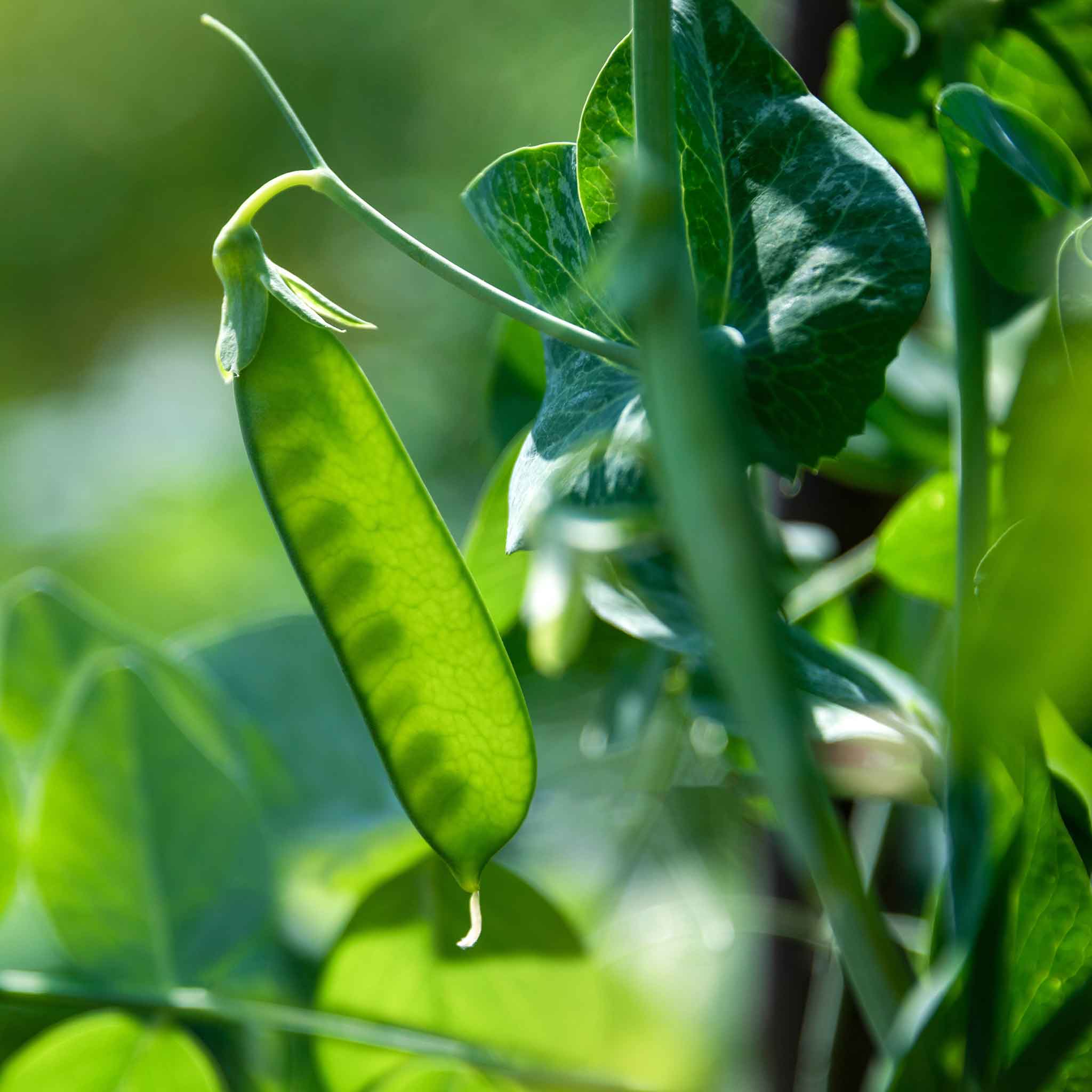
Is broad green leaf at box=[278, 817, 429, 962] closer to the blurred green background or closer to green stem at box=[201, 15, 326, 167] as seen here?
green stem at box=[201, 15, 326, 167]

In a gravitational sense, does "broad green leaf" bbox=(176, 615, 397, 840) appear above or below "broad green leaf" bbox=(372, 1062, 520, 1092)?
above

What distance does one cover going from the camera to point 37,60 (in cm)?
146

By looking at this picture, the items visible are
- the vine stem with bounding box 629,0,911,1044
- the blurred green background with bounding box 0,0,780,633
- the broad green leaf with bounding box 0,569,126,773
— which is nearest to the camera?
the vine stem with bounding box 629,0,911,1044

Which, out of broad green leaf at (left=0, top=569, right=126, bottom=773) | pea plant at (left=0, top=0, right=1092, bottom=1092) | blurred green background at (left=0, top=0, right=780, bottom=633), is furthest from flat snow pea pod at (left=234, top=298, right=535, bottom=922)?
blurred green background at (left=0, top=0, right=780, bottom=633)

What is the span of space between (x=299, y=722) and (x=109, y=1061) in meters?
0.06

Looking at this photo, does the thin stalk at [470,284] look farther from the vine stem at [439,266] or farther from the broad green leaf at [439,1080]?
the broad green leaf at [439,1080]

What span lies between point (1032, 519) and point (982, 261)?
0.07 metres

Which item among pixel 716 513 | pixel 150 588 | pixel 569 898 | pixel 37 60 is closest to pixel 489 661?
pixel 716 513

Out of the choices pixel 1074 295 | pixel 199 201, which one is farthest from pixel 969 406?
pixel 199 201

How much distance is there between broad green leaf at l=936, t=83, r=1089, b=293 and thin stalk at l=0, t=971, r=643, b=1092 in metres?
0.11

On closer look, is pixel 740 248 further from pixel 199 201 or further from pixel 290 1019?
pixel 199 201

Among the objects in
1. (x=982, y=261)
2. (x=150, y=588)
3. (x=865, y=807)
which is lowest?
(x=150, y=588)

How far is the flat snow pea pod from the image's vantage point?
0.09m

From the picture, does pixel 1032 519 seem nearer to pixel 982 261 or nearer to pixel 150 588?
pixel 982 261
